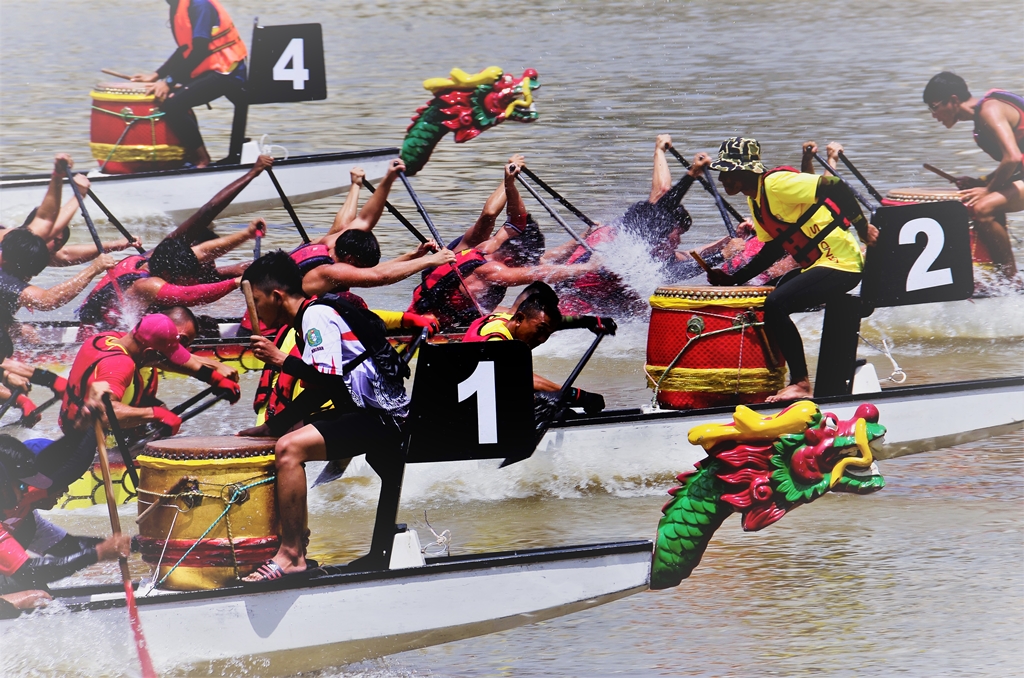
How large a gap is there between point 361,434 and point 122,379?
1319mm

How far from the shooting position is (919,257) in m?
6.52

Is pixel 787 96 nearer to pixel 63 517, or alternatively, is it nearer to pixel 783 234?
pixel 783 234

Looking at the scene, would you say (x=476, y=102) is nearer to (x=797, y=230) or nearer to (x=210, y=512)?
(x=797, y=230)

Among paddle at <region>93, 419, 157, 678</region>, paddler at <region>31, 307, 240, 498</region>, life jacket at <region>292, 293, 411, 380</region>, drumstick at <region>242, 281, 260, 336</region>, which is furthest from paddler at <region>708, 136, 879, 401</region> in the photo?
paddle at <region>93, 419, 157, 678</region>

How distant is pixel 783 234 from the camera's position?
20.8 feet

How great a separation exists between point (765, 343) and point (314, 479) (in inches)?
91.8

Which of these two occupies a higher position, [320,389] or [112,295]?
[320,389]

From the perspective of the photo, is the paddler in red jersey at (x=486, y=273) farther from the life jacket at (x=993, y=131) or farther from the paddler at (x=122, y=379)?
the life jacket at (x=993, y=131)

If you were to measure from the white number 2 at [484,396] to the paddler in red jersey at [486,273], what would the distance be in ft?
8.93

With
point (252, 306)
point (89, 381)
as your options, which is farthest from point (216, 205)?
point (252, 306)

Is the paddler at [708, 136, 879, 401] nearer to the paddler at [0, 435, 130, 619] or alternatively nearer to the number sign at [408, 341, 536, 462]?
the number sign at [408, 341, 536, 462]

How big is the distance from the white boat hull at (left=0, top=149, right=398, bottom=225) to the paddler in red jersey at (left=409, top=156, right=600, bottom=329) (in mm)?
3045

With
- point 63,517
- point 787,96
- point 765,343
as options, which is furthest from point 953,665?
point 787,96

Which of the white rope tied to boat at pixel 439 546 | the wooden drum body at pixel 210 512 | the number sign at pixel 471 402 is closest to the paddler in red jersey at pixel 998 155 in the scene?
the white rope tied to boat at pixel 439 546
